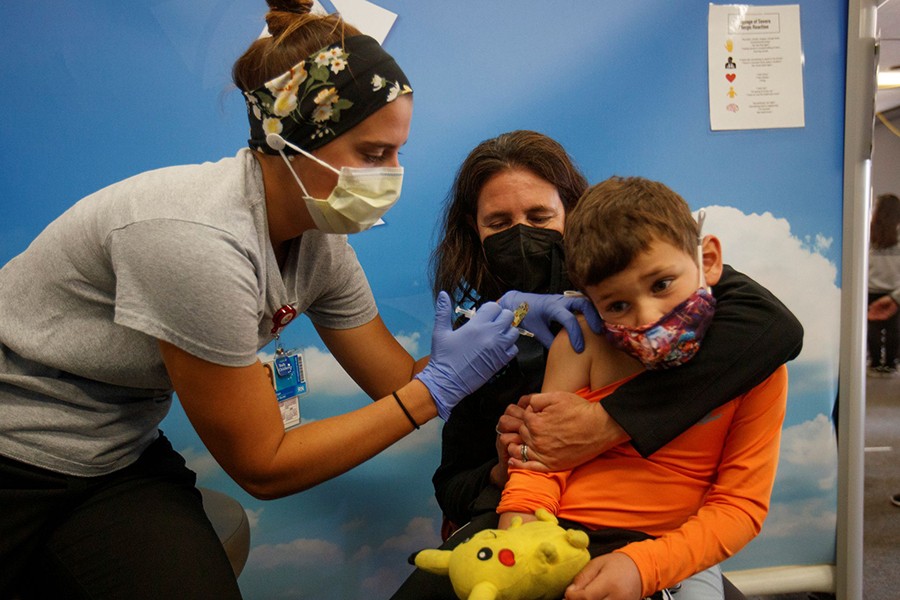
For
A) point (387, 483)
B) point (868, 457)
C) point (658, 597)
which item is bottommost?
point (868, 457)

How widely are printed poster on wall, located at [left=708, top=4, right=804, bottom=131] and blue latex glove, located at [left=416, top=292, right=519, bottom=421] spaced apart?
1.26 m

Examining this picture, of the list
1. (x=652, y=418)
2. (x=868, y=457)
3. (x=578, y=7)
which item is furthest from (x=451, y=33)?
(x=868, y=457)

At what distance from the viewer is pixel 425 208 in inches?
83.2

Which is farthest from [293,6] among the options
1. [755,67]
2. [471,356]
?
[755,67]

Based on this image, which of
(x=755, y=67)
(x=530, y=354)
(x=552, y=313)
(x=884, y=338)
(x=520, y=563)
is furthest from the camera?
(x=884, y=338)

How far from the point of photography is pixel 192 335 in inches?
46.9

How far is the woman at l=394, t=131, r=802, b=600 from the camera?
119 centimetres

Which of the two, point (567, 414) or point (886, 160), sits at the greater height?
point (886, 160)

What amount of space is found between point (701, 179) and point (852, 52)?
0.67 metres

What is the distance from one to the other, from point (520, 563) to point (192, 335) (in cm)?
70

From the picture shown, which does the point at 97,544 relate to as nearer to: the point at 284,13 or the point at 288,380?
the point at 288,380

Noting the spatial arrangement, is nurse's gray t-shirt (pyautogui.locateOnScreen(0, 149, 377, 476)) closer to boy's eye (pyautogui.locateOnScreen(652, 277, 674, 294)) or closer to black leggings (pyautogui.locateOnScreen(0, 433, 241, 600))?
black leggings (pyautogui.locateOnScreen(0, 433, 241, 600))

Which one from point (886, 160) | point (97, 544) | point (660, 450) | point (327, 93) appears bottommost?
point (97, 544)

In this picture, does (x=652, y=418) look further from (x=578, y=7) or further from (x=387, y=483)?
(x=578, y=7)
